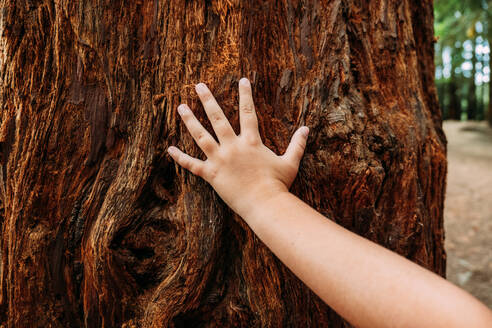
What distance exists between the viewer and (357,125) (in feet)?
4.23

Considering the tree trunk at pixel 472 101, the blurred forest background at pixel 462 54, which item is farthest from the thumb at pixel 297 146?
the tree trunk at pixel 472 101

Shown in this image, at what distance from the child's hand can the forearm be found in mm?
62

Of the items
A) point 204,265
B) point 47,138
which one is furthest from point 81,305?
point 47,138

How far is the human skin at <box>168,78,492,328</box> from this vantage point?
82 centimetres

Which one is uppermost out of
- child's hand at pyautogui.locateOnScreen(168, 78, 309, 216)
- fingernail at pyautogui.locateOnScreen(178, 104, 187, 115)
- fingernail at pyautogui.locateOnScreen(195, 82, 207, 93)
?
fingernail at pyautogui.locateOnScreen(195, 82, 207, 93)

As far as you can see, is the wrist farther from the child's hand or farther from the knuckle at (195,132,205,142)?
the knuckle at (195,132,205,142)

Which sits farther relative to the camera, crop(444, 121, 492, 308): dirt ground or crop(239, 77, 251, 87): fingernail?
crop(444, 121, 492, 308): dirt ground

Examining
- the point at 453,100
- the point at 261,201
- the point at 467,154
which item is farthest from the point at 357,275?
the point at 453,100

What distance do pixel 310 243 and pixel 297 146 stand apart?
0.39 metres

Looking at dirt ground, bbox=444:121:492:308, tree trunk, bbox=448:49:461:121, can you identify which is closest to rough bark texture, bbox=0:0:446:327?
dirt ground, bbox=444:121:492:308

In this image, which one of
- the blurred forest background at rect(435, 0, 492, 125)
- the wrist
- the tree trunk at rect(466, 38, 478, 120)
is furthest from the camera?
the tree trunk at rect(466, 38, 478, 120)

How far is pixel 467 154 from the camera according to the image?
27.9ft

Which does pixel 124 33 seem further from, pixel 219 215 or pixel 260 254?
pixel 260 254

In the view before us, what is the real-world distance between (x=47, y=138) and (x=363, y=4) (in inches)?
57.5
